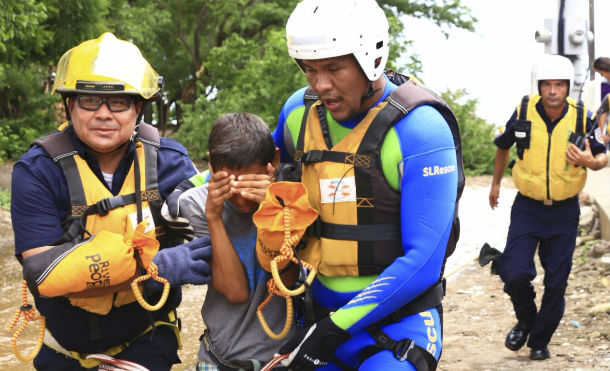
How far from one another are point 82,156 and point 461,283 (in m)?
6.93

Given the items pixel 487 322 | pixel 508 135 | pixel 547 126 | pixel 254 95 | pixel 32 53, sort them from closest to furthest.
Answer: pixel 547 126 → pixel 508 135 → pixel 487 322 → pixel 32 53 → pixel 254 95

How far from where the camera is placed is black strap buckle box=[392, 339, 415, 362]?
305 centimetres

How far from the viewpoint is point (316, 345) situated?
9.77ft

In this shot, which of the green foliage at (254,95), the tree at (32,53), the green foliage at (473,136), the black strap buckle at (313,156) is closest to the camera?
the black strap buckle at (313,156)

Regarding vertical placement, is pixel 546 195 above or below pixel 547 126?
below

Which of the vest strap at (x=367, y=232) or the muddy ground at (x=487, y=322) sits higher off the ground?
the vest strap at (x=367, y=232)

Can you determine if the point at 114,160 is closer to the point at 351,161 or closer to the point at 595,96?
the point at 351,161

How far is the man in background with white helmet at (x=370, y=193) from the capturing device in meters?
2.97

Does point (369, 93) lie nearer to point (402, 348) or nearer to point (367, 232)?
point (367, 232)

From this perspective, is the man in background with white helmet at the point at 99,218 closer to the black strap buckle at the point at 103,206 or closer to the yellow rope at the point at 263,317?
the black strap buckle at the point at 103,206

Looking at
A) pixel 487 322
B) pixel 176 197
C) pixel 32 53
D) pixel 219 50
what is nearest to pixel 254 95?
pixel 219 50

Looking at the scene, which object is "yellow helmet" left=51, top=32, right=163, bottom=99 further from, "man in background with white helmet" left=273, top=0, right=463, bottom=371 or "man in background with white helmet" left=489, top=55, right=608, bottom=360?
"man in background with white helmet" left=489, top=55, right=608, bottom=360

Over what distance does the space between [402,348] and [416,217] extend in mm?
526

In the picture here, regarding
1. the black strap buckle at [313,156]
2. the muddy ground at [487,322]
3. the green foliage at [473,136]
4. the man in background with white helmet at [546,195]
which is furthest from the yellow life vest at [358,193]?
the green foliage at [473,136]
